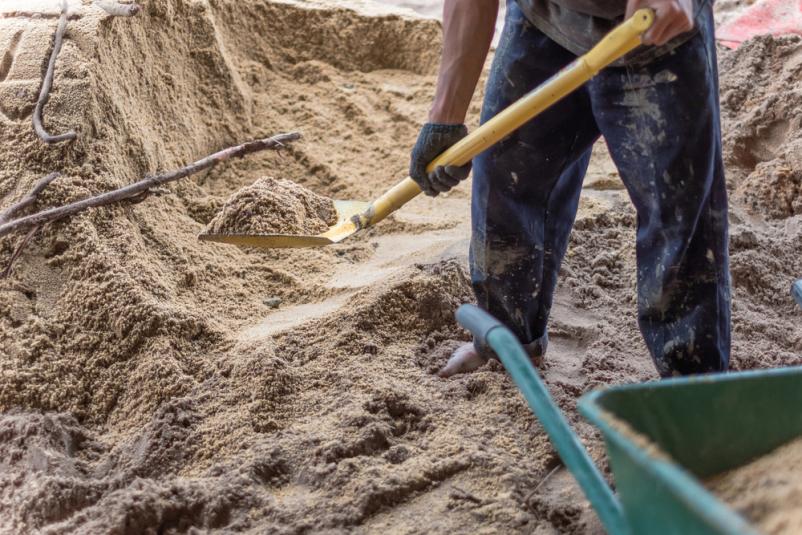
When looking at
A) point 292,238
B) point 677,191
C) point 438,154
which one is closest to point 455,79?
point 438,154

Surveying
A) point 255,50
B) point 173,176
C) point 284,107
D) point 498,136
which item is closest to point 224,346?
point 173,176

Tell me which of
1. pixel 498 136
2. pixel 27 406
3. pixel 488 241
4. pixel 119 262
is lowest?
pixel 27 406

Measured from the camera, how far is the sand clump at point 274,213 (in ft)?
7.80

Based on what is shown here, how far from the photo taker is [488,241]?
79.3 inches

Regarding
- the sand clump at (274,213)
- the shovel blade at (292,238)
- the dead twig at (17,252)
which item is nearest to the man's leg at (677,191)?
the shovel blade at (292,238)

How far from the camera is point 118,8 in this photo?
2.85m

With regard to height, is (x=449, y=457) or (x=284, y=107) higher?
(x=284, y=107)

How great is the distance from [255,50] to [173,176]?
134cm

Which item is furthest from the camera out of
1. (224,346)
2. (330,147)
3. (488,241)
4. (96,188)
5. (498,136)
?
(330,147)

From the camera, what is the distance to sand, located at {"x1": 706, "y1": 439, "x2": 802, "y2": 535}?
1.07 meters

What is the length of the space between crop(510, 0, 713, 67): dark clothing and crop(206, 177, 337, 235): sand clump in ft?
3.14

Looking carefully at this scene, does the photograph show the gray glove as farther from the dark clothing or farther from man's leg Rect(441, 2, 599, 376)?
the dark clothing

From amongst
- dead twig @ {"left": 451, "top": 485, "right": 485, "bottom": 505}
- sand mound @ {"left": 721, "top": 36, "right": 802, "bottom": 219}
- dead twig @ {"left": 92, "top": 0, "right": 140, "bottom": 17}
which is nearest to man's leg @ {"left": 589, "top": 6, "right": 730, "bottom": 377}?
dead twig @ {"left": 451, "top": 485, "right": 485, "bottom": 505}

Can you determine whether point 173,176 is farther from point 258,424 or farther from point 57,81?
point 258,424
